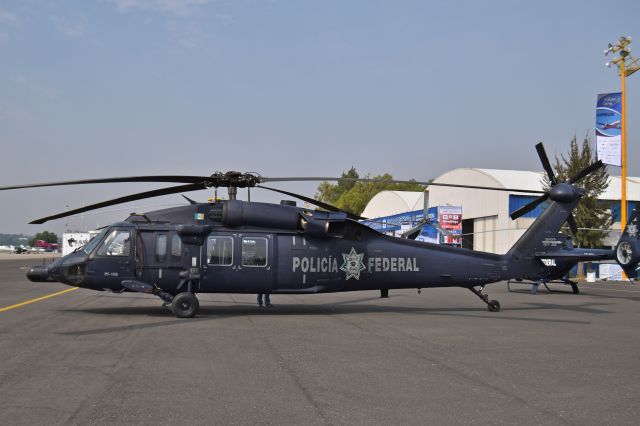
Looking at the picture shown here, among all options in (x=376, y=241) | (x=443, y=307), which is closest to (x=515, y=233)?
(x=443, y=307)

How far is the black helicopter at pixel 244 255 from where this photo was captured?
15575 millimetres

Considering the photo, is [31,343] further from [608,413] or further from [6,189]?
[608,413]

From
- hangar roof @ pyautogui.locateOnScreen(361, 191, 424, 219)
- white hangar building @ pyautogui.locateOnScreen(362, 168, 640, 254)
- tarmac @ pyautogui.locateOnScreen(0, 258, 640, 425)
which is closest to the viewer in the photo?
tarmac @ pyautogui.locateOnScreen(0, 258, 640, 425)

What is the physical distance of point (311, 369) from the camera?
882cm

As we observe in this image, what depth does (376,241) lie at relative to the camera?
1739cm

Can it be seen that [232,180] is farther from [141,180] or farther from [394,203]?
[394,203]

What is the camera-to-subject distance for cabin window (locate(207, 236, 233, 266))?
1614 cm

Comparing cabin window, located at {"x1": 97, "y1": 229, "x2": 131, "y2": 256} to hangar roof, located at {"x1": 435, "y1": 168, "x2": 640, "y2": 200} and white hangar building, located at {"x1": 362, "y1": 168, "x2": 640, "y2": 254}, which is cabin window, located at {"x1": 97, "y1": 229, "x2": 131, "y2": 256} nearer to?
white hangar building, located at {"x1": 362, "y1": 168, "x2": 640, "y2": 254}

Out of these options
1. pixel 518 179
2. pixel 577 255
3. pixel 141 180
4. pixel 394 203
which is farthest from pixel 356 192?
pixel 141 180

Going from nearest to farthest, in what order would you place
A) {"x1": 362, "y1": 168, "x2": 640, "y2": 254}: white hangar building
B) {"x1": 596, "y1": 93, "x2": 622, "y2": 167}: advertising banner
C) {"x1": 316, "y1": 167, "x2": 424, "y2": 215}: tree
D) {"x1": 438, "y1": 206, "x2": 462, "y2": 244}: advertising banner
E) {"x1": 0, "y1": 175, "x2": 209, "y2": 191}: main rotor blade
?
{"x1": 0, "y1": 175, "x2": 209, "y2": 191}: main rotor blade
{"x1": 596, "y1": 93, "x2": 622, "y2": 167}: advertising banner
{"x1": 362, "y1": 168, "x2": 640, "y2": 254}: white hangar building
{"x1": 438, "y1": 206, "x2": 462, "y2": 244}: advertising banner
{"x1": 316, "y1": 167, "x2": 424, "y2": 215}: tree

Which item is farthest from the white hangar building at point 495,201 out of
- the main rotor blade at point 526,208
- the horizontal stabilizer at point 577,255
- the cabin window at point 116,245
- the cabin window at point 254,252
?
the cabin window at point 116,245

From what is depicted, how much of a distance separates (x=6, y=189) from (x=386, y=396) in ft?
33.7

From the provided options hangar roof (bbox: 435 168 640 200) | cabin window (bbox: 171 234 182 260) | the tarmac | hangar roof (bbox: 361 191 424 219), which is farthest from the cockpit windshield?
hangar roof (bbox: 361 191 424 219)

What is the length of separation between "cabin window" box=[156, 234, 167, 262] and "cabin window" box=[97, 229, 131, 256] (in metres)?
0.76
